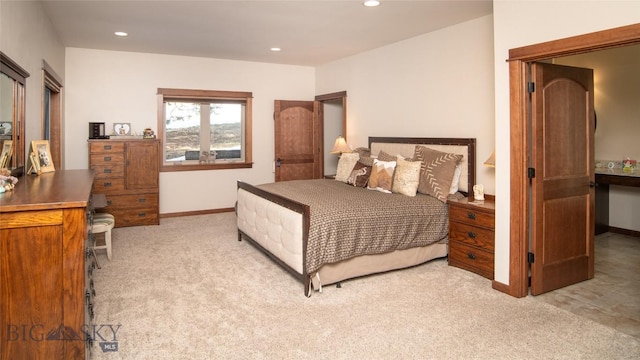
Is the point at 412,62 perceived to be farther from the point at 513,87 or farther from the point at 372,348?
the point at 372,348

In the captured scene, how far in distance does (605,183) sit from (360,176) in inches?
120

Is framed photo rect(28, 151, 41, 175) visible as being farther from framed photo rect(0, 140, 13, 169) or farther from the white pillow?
the white pillow

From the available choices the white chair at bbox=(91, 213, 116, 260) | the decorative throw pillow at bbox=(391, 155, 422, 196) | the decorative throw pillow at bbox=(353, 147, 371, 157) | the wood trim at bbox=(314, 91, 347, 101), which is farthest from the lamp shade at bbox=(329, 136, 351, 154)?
the white chair at bbox=(91, 213, 116, 260)

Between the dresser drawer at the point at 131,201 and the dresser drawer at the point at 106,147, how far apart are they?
2.08 ft

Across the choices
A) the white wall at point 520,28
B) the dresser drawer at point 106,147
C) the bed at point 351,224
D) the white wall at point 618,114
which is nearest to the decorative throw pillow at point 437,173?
the bed at point 351,224

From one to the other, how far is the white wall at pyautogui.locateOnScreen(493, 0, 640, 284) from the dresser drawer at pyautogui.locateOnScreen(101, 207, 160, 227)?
15.2 ft

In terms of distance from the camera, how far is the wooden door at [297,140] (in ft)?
23.2

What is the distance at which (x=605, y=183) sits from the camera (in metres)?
5.11

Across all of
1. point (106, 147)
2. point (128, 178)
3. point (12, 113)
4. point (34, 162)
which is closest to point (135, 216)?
point (128, 178)

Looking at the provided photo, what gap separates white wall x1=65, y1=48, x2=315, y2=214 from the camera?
5.96m

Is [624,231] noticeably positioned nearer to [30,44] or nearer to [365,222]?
[365,222]

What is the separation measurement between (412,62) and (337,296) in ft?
10.6

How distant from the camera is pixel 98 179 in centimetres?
568

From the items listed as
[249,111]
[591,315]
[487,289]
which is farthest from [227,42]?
[591,315]
